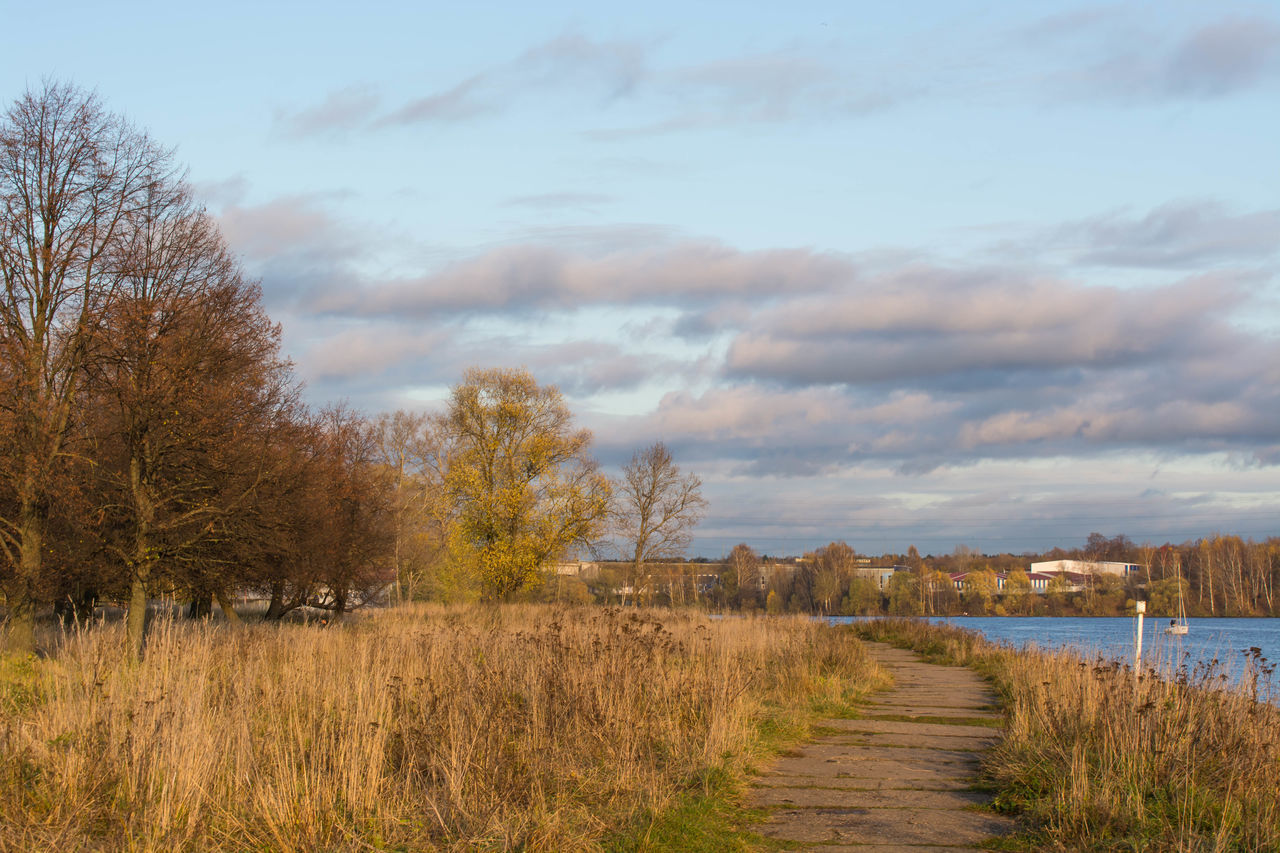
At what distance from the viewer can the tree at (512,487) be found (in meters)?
36.3

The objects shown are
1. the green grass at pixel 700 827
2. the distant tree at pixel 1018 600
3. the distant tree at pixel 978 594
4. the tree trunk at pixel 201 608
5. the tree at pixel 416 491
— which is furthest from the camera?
the distant tree at pixel 978 594

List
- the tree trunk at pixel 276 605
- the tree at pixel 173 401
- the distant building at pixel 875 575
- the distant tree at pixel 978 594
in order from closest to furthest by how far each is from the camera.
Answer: the tree at pixel 173 401, the tree trunk at pixel 276 605, the distant building at pixel 875 575, the distant tree at pixel 978 594

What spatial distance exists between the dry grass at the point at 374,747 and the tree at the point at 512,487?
24206 millimetres

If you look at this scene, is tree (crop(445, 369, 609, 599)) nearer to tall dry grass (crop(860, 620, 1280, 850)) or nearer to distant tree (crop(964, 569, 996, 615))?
tall dry grass (crop(860, 620, 1280, 850))

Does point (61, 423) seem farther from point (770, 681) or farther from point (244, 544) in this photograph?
point (770, 681)

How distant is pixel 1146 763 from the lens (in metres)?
6.86

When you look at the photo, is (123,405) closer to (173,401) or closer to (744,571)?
(173,401)

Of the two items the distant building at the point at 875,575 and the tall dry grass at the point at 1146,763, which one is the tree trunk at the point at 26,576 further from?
the distant building at the point at 875,575

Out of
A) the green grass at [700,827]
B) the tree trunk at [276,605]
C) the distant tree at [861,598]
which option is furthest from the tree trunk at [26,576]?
the distant tree at [861,598]

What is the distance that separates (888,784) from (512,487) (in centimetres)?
2913

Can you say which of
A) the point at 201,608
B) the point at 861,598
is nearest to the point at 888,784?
the point at 201,608

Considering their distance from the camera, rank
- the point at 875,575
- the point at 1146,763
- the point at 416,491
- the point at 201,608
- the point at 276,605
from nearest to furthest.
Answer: the point at 1146,763, the point at 201,608, the point at 276,605, the point at 416,491, the point at 875,575

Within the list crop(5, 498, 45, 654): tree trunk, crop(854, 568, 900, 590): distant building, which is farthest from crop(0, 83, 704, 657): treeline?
crop(854, 568, 900, 590): distant building

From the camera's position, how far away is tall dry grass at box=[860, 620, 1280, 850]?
19.4 feet
